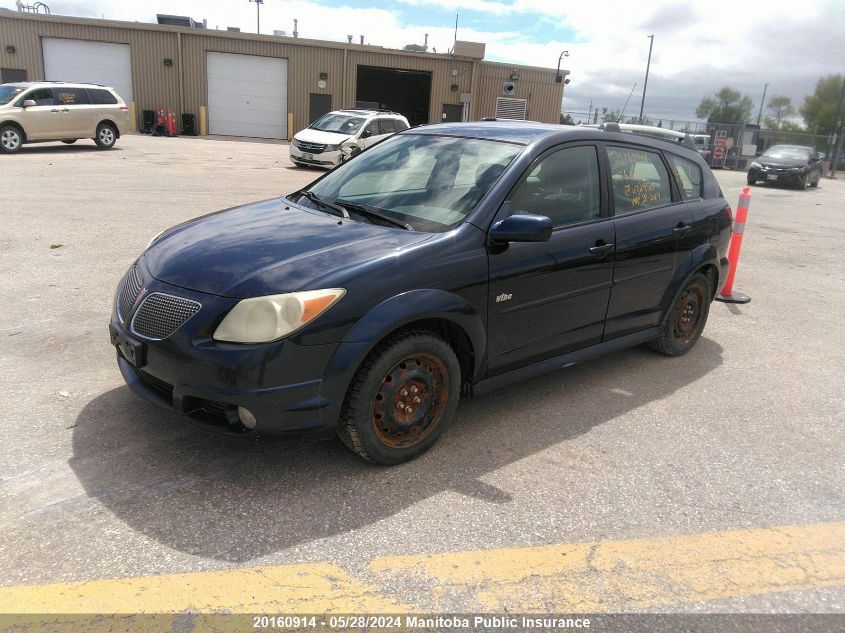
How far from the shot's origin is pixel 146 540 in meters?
2.63

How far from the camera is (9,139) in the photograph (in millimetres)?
16609

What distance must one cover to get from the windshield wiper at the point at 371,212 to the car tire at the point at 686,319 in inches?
94.3

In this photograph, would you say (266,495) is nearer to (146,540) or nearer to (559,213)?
(146,540)

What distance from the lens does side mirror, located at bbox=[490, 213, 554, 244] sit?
3324 mm

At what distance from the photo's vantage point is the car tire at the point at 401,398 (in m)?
3.05

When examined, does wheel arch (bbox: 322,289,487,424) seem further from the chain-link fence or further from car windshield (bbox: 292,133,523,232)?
the chain-link fence

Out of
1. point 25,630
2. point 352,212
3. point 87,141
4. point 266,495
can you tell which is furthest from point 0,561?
point 87,141

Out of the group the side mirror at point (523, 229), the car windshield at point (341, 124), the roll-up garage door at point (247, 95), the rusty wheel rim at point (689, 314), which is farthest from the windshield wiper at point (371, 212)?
the roll-up garage door at point (247, 95)

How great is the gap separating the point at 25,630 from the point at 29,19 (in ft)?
114

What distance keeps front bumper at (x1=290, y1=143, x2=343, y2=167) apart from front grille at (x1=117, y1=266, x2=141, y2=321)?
14.1 meters

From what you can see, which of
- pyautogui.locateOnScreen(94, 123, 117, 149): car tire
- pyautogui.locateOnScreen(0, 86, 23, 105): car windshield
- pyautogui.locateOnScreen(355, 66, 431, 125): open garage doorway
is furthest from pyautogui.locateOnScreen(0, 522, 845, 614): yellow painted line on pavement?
pyautogui.locateOnScreen(355, 66, 431, 125): open garage doorway

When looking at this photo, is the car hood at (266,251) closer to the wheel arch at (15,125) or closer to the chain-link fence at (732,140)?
the wheel arch at (15,125)

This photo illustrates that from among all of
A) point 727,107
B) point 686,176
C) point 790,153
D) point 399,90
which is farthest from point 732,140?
point 727,107

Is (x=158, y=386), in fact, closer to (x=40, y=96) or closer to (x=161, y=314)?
(x=161, y=314)
